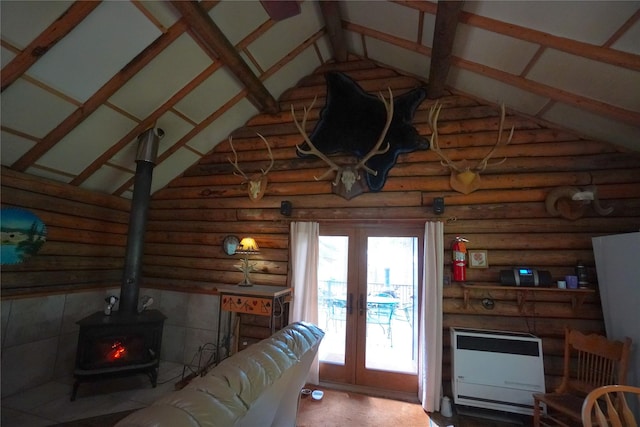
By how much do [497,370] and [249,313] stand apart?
296cm

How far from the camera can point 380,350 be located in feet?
12.5

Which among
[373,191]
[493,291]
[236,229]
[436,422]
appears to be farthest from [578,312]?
[236,229]

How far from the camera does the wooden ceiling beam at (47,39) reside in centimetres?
239

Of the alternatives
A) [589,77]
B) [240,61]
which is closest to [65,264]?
[240,61]

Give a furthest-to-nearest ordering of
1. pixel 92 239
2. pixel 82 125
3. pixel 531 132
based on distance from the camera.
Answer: pixel 92 239
pixel 531 132
pixel 82 125

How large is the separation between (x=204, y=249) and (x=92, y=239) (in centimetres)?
156

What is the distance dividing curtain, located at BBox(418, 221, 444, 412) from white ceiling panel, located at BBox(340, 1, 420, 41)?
7.43 ft

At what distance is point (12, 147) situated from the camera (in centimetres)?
315

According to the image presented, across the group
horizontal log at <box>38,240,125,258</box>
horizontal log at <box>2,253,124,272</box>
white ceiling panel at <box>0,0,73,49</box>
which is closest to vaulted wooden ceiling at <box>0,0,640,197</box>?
white ceiling panel at <box>0,0,73,49</box>

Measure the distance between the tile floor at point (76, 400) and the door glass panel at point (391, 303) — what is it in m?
2.71

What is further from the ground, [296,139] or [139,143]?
[296,139]

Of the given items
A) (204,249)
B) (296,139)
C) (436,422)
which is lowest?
(436,422)

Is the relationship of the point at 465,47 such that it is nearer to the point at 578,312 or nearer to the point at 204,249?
the point at 578,312

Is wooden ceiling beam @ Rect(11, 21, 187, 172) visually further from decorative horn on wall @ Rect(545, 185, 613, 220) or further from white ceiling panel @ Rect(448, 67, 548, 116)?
decorative horn on wall @ Rect(545, 185, 613, 220)
